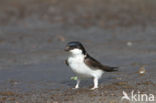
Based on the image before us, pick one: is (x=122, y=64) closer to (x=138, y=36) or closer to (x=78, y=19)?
(x=138, y=36)

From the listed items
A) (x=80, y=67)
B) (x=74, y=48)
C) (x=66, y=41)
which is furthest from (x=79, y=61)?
(x=66, y=41)

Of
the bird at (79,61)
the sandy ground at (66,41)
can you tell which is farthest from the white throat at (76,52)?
the sandy ground at (66,41)

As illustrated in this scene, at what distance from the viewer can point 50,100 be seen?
21.7 ft

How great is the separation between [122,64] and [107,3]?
7.88m

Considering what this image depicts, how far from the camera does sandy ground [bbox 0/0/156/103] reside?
7.28 m

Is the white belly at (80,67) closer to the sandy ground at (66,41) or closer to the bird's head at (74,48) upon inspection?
the bird's head at (74,48)

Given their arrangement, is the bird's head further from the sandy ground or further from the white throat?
the sandy ground

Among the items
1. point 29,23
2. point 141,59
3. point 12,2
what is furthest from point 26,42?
point 12,2

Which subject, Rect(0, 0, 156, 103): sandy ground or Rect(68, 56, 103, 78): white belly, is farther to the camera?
Rect(0, 0, 156, 103): sandy ground

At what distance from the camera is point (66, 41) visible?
12898mm

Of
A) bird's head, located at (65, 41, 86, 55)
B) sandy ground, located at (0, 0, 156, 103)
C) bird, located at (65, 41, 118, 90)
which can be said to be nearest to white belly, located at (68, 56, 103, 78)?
bird, located at (65, 41, 118, 90)

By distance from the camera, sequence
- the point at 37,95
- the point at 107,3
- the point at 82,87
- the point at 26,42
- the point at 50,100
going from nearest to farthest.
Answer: the point at 50,100 → the point at 37,95 → the point at 82,87 → the point at 26,42 → the point at 107,3

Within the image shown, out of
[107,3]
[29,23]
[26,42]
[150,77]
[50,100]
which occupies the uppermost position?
[107,3]

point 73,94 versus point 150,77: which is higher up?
point 150,77
